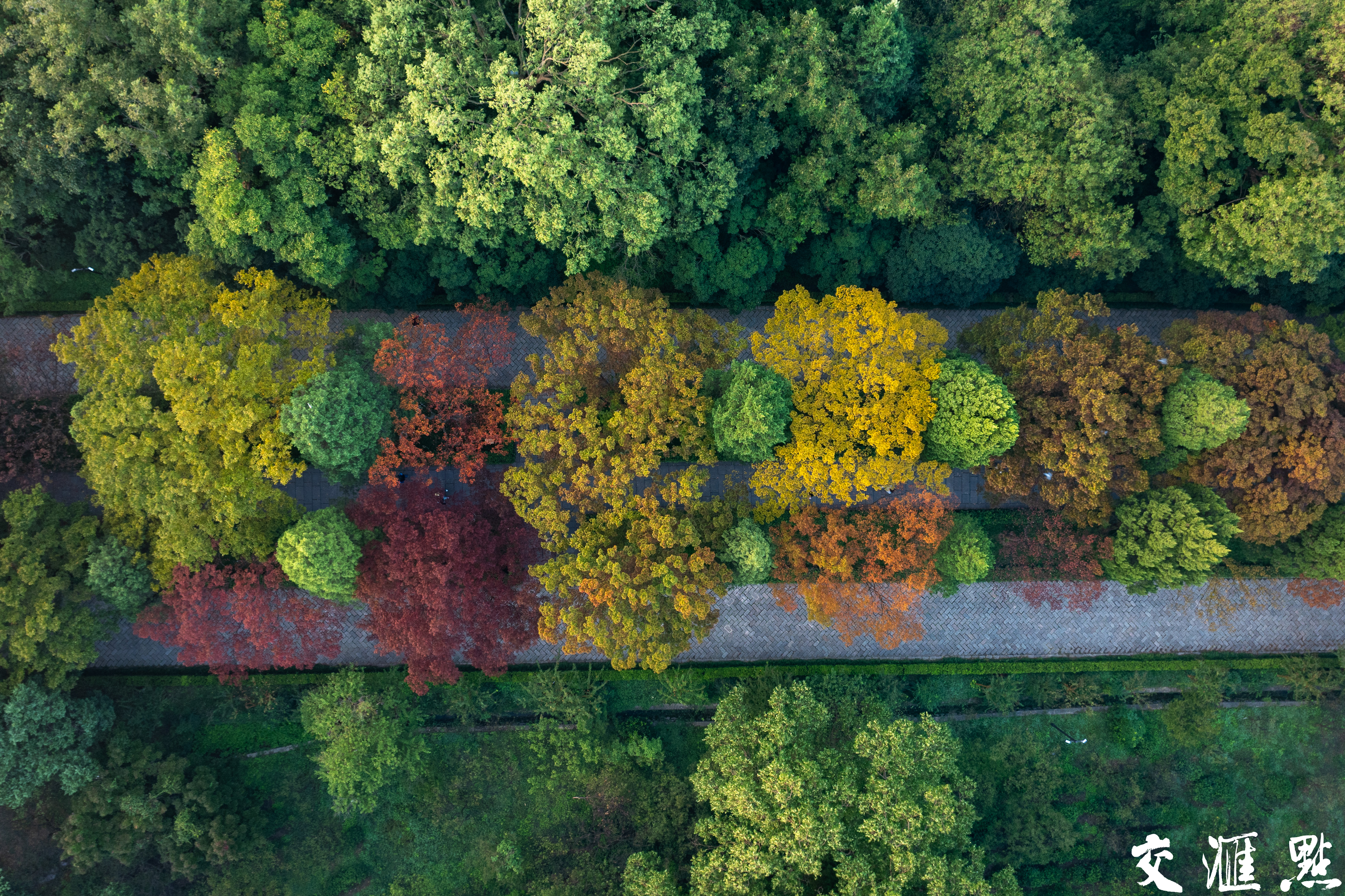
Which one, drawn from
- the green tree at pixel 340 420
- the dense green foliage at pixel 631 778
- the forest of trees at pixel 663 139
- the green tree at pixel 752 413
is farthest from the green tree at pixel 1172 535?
the green tree at pixel 340 420

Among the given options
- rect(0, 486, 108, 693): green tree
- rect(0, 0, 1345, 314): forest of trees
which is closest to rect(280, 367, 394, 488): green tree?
rect(0, 0, 1345, 314): forest of trees

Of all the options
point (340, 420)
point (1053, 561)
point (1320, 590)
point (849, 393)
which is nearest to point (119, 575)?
point (340, 420)

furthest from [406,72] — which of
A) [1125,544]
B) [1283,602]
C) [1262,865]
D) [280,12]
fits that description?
[1262,865]

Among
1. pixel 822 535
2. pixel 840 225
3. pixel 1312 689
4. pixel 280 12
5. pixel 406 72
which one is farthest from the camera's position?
pixel 1312 689

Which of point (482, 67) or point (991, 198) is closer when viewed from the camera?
point (482, 67)

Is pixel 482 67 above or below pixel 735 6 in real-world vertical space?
below

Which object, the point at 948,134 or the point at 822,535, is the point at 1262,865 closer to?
the point at 822,535
